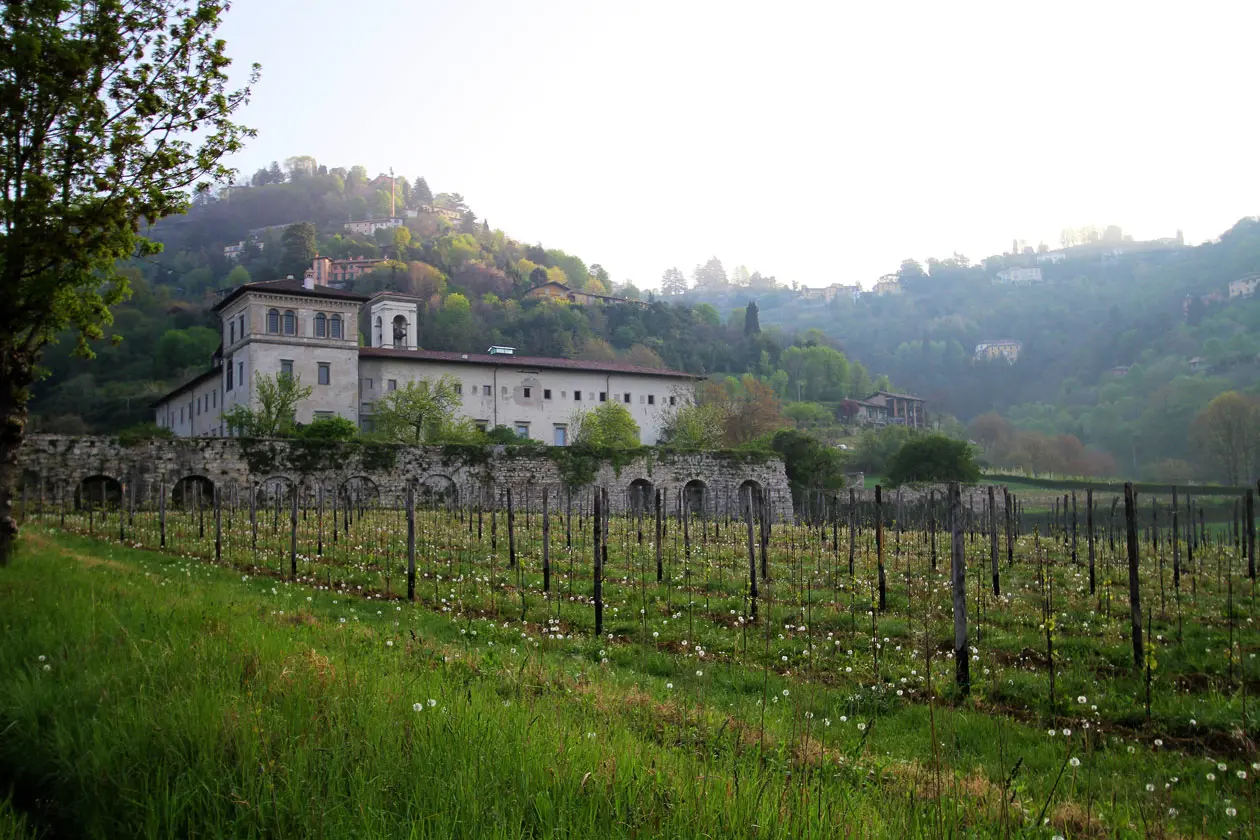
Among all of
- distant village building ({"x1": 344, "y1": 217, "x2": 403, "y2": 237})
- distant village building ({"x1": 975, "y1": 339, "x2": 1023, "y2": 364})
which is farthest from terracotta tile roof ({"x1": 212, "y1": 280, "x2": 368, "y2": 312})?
distant village building ({"x1": 975, "y1": 339, "x2": 1023, "y2": 364})

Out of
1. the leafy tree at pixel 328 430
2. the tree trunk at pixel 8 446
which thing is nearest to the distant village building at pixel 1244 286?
the leafy tree at pixel 328 430

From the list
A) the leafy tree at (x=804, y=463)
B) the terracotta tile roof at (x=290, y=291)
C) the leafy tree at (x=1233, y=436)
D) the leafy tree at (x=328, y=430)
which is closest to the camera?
the leafy tree at (x=328, y=430)

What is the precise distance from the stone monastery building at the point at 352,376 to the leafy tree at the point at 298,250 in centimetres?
3839

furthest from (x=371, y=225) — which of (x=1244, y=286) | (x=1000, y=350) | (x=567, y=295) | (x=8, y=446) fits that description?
(x=8, y=446)

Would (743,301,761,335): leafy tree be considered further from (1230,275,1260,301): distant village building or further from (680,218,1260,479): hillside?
(1230,275,1260,301): distant village building

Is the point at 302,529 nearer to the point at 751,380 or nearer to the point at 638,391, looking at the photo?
the point at 638,391

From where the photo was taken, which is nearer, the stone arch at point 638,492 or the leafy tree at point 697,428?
the stone arch at point 638,492

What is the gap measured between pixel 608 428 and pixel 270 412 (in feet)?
77.3

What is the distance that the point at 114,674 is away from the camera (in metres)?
6.82

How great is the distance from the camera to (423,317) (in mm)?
114688

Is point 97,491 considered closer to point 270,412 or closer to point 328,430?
point 328,430

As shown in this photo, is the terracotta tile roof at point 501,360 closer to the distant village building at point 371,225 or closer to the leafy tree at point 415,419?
the leafy tree at point 415,419

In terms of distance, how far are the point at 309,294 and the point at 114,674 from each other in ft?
195

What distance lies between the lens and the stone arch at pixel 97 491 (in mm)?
35250
